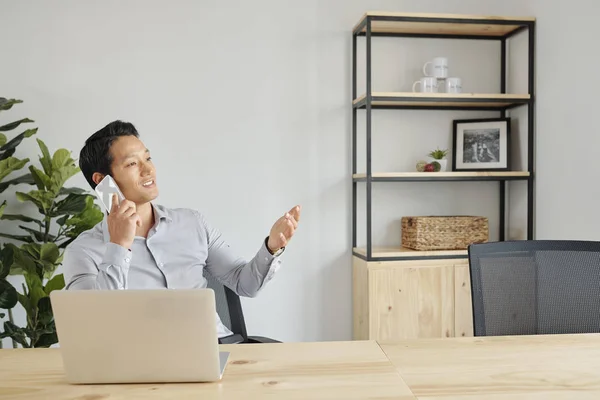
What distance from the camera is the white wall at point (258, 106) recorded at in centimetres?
298

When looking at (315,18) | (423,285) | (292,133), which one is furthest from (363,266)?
(315,18)

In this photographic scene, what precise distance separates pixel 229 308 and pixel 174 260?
0.45 meters

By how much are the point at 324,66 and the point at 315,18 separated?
24 cm

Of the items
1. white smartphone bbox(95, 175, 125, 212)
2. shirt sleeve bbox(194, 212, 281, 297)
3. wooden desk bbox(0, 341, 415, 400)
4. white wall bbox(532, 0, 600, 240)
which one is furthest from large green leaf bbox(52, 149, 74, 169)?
white wall bbox(532, 0, 600, 240)

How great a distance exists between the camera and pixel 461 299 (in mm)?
2994

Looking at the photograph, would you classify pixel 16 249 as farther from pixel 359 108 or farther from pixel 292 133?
pixel 359 108

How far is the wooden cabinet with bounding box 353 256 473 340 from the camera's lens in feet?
9.59

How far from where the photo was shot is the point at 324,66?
→ 10.3 feet

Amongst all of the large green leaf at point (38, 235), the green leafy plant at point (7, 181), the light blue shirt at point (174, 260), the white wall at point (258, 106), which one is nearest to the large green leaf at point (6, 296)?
the green leafy plant at point (7, 181)

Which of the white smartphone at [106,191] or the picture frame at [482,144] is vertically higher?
the picture frame at [482,144]

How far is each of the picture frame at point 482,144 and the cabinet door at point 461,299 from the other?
0.55m

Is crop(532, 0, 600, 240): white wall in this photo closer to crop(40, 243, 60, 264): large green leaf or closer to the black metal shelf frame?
the black metal shelf frame

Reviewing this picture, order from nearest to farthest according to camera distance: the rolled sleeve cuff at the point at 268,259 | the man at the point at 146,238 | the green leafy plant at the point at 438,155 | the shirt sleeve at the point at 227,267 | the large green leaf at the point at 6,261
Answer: the man at the point at 146,238
the rolled sleeve cuff at the point at 268,259
the shirt sleeve at the point at 227,267
the large green leaf at the point at 6,261
the green leafy plant at the point at 438,155

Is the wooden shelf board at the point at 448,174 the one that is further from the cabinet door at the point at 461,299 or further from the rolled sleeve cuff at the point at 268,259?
the rolled sleeve cuff at the point at 268,259
